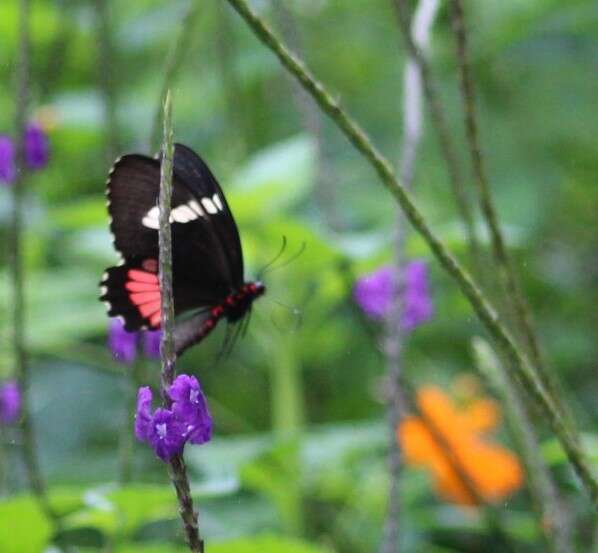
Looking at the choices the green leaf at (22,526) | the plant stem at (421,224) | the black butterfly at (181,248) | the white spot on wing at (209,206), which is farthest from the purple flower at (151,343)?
the plant stem at (421,224)

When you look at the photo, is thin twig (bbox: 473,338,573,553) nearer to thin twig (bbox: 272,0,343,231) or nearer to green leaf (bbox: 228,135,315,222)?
thin twig (bbox: 272,0,343,231)

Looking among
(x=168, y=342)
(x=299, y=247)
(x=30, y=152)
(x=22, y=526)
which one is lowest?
(x=22, y=526)

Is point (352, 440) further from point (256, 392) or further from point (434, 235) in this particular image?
point (434, 235)

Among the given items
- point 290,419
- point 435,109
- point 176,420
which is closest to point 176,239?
point 435,109

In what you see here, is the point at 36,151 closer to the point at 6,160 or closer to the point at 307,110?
the point at 6,160

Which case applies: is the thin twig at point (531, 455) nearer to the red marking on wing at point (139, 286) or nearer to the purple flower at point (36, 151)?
the red marking on wing at point (139, 286)

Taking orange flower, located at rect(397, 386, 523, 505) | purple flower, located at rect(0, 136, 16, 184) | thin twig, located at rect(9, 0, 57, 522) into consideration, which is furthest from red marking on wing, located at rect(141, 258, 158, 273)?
orange flower, located at rect(397, 386, 523, 505)
